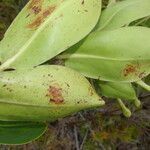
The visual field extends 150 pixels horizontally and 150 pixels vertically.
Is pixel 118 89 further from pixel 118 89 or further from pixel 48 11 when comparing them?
pixel 48 11

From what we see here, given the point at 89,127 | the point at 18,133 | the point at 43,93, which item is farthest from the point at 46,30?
the point at 89,127

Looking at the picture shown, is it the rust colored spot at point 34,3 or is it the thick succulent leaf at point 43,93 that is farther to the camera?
the rust colored spot at point 34,3

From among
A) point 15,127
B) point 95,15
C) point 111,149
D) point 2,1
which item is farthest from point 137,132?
point 95,15

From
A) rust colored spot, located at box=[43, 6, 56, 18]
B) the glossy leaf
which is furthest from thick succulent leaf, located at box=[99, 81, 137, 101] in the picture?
rust colored spot, located at box=[43, 6, 56, 18]

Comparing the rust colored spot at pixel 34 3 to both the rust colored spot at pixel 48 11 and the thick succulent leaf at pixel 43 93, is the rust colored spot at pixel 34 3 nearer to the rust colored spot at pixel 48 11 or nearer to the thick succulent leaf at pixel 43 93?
the rust colored spot at pixel 48 11

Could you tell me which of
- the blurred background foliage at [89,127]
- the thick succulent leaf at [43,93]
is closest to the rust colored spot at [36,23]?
the thick succulent leaf at [43,93]

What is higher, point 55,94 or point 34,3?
point 34,3

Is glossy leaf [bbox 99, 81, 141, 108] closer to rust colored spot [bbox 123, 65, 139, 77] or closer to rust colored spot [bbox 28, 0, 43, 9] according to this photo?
rust colored spot [bbox 123, 65, 139, 77]
